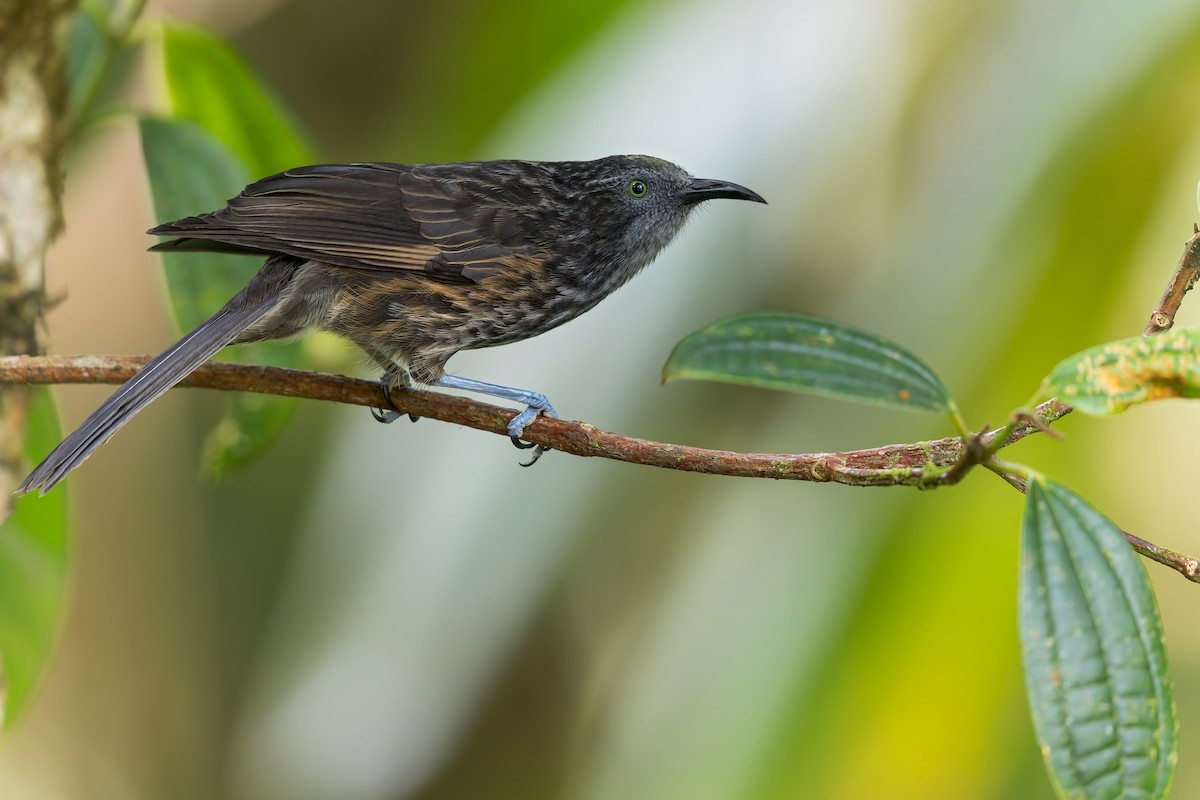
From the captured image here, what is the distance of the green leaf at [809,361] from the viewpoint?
144 centimetres

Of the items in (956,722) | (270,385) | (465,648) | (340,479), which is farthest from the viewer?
(340,479)

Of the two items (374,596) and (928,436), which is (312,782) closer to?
(374,596)

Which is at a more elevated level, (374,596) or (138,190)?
(138,190)

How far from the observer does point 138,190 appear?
459cm

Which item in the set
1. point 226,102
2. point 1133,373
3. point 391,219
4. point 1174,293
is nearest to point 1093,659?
point 1133,373

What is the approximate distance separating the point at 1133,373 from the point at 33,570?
226 centimetres

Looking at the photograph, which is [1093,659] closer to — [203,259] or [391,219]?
[391,219]

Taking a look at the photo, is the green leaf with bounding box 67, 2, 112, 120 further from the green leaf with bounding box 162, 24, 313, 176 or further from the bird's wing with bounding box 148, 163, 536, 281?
the bird's wing with bounding box 148, 163, 536, 281

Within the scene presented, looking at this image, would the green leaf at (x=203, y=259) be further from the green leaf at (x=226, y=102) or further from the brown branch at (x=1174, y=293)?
the brown branch at (x=1174, y=293)

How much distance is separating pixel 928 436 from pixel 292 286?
1.51m

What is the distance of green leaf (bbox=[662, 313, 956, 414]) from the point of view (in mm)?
1438

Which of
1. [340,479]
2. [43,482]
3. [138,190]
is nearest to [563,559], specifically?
[340,479]

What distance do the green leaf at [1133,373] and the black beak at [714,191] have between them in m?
1.39

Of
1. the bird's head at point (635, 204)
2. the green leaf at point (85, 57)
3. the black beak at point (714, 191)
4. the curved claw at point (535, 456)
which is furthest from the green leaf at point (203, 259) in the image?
the black beak at point (714, 191)
